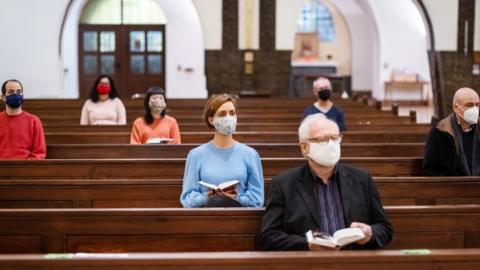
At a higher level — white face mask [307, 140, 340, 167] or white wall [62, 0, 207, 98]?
white wall [62, 0, 207, 98]

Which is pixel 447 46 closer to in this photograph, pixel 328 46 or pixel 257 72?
pixel 257 72

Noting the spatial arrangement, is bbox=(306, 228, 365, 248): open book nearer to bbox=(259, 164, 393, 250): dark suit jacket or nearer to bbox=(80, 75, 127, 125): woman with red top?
bbox=(259, 164, 393, 250): dark suit jacket

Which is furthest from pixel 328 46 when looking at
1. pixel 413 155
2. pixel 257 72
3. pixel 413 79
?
pixel 413 155

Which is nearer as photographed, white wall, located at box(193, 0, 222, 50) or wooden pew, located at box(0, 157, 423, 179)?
wooden pew, located at box(0, 157, 423, 179)

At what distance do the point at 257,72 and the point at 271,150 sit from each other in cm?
878

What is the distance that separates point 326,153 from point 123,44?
16.9 m

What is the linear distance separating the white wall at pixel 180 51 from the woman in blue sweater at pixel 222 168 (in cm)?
1456

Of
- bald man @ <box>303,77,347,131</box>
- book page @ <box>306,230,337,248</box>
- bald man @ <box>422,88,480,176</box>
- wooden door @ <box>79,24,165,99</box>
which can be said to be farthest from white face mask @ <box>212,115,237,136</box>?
wooden door @ <box>79,24,165,99</box>

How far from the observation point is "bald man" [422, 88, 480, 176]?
16.0 feet

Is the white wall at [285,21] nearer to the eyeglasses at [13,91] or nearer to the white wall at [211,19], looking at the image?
the white wall at [211,19]

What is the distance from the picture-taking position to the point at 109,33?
64.1 ft

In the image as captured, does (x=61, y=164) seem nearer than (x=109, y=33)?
Yes

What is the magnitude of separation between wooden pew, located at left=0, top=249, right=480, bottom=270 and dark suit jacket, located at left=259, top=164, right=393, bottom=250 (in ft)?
1.29

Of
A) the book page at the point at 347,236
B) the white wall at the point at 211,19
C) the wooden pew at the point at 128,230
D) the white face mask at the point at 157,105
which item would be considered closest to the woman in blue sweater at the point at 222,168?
the wooden pew at the point at 128,230
